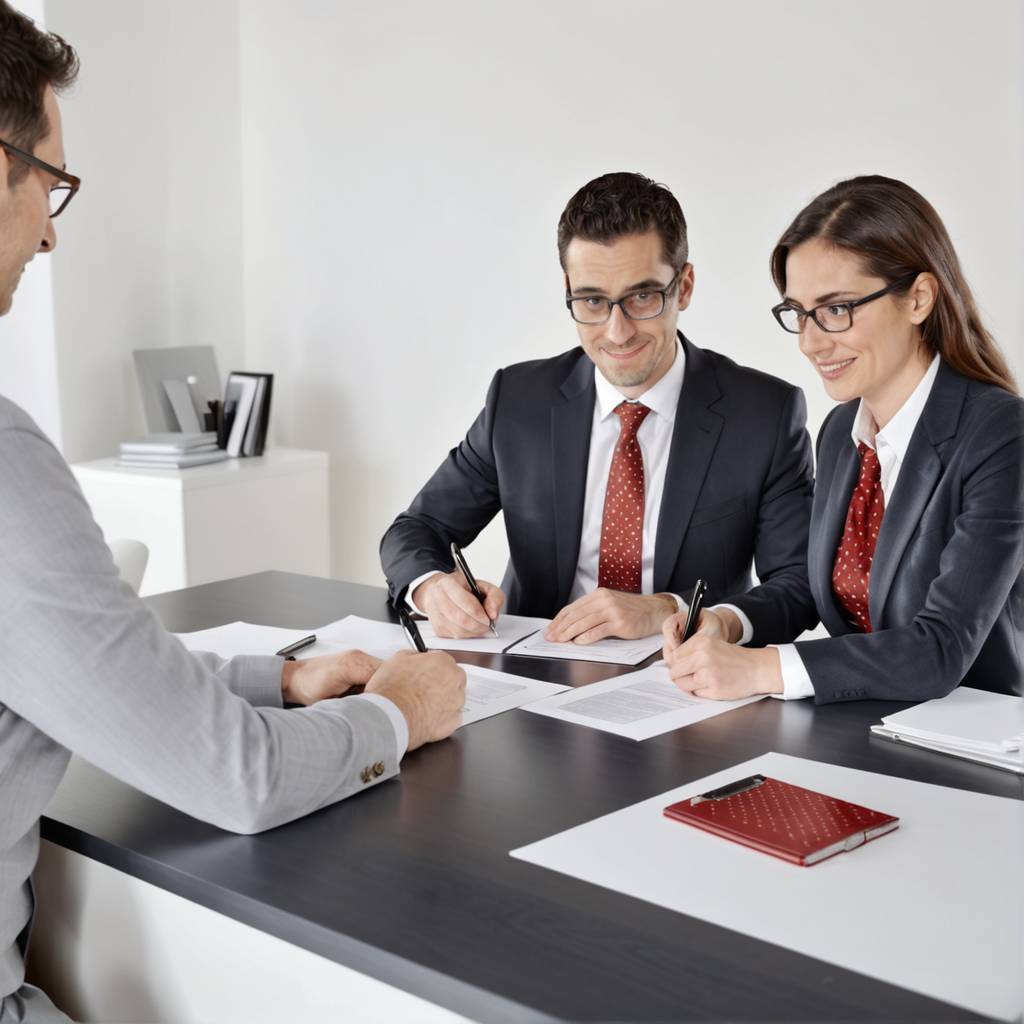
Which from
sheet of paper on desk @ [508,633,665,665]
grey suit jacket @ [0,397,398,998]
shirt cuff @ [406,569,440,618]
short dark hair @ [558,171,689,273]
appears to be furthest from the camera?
short dark hair @ [558,171,689,273]

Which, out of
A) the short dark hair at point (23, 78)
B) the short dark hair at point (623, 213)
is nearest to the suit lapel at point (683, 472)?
the short dark hair at point (623, 213)

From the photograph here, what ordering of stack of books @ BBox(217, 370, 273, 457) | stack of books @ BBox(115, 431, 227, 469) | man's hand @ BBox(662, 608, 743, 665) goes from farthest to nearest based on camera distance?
stack of books @ BBox(217, 370, 273, 457) → stack of books @ BBox(115, 431, 227, 469) → man's hand @ BBox(662, 608, 743, 665)

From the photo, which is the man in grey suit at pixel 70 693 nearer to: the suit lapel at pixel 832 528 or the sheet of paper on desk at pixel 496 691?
the sheet of paper on desk at pixel 496 691

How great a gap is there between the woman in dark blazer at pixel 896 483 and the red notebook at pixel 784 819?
40 cm

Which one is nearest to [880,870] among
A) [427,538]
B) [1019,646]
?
[1019,646]

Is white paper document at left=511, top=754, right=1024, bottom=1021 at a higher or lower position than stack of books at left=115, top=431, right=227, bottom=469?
higher

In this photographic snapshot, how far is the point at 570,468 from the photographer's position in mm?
2596

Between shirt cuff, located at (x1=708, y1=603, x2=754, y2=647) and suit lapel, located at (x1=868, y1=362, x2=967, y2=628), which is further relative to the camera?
shirt cuff, located at (x1=708, y1=603, x2=754, y2=647)

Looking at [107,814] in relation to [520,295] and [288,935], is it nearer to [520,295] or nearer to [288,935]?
[288,935]

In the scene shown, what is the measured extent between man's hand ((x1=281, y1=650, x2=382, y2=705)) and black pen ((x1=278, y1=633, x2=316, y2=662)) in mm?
240

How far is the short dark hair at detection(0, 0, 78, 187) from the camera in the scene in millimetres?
1179

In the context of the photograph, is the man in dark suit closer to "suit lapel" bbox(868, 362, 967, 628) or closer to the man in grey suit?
"suit lapel" bbox(868, 362, 967, 628)

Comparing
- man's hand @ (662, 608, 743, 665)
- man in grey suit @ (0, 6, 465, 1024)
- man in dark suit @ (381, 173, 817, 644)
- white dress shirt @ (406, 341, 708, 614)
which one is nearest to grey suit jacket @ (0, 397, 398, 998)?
man in grey suit @ (0, 6, 465, 1024)

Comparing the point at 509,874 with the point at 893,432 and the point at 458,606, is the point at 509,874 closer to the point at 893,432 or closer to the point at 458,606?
the point at 458,606
